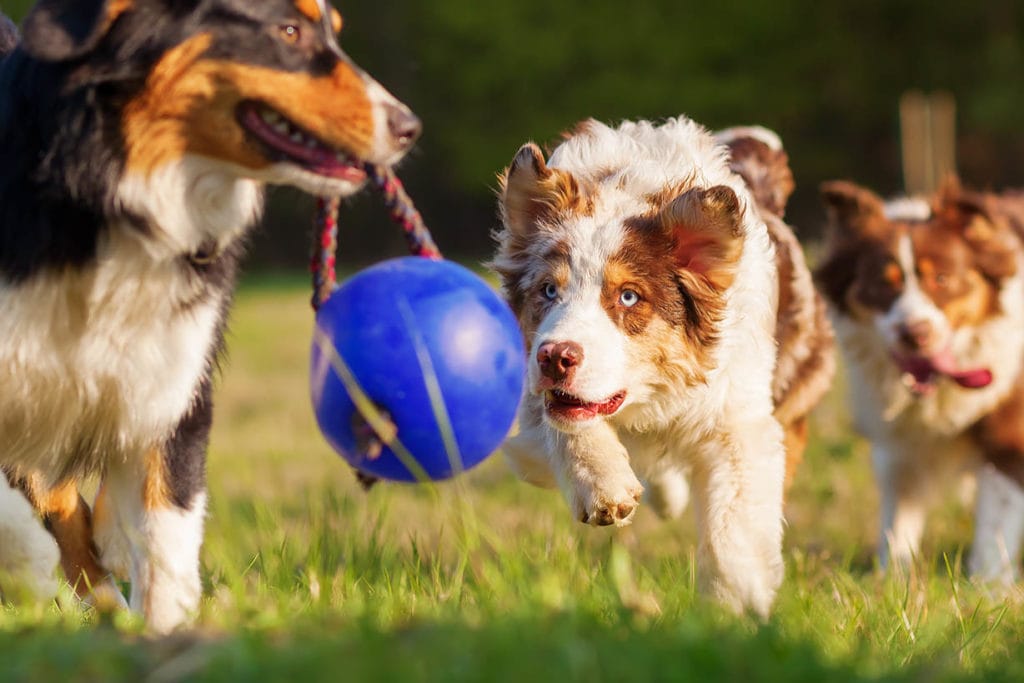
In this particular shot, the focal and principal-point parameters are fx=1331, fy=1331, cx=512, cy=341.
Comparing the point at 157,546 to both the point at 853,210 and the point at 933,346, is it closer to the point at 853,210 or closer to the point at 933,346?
the point at 933,346

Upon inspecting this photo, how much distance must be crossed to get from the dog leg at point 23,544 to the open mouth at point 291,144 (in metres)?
1.31

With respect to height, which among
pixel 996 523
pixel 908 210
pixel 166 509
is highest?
pixel 908 210

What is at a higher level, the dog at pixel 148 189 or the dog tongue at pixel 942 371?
the dog at pixel 148 189

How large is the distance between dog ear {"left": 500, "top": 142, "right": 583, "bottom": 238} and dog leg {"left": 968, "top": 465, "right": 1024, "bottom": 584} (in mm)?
2609

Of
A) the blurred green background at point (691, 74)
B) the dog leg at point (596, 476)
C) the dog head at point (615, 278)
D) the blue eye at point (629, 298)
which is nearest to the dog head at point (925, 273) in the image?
the dog head at point (615, 278)

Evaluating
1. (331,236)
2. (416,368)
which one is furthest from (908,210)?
(416,368)

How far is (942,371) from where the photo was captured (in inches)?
237

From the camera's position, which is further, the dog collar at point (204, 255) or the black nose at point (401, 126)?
the dog collar at point (204, 255)

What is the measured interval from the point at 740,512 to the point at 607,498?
1.82ft

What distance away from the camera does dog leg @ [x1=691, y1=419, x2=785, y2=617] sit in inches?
157

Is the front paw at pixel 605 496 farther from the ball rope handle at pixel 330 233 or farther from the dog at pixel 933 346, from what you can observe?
the dog at pixel 933 346

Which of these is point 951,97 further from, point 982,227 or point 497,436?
point 497,436

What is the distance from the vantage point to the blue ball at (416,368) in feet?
11.0

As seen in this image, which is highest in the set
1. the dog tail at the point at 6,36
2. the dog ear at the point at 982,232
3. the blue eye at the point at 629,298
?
the dog tail at the point at 6,36
